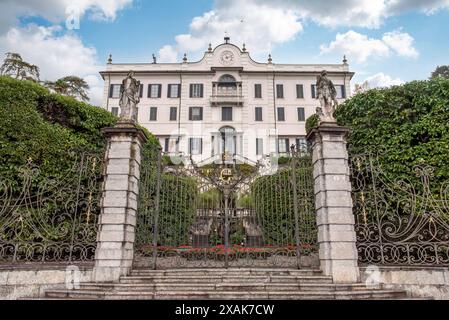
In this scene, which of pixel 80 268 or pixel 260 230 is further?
pixel 260 230

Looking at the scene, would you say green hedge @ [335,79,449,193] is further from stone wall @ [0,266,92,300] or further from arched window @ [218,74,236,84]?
arched window @ [218,74,236,84]

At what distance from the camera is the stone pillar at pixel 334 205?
7152mm

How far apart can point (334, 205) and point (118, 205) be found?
529 centimetres

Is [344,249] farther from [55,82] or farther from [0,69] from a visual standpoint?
[55,82]

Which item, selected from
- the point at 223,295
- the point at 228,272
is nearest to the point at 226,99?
the point at 228,272

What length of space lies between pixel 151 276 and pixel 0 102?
27.3ft

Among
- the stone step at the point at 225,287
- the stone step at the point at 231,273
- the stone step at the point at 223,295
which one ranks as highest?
the stone step at the point at 231,273

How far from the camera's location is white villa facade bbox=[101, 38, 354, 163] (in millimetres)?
32844

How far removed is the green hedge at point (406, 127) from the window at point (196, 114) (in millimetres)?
22427

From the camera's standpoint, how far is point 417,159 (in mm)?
10453

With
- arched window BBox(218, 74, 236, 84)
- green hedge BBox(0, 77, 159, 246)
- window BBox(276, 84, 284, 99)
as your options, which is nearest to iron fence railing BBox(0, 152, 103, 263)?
green hedge BBox(0, 77, 159, 246)

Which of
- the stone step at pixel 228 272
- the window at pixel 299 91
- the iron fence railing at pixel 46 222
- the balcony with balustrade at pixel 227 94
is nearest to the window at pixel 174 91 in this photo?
the balcony with balustrade at pixel 227 94

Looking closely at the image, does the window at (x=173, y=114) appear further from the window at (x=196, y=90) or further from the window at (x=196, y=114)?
the window at (x=196, y=90)
